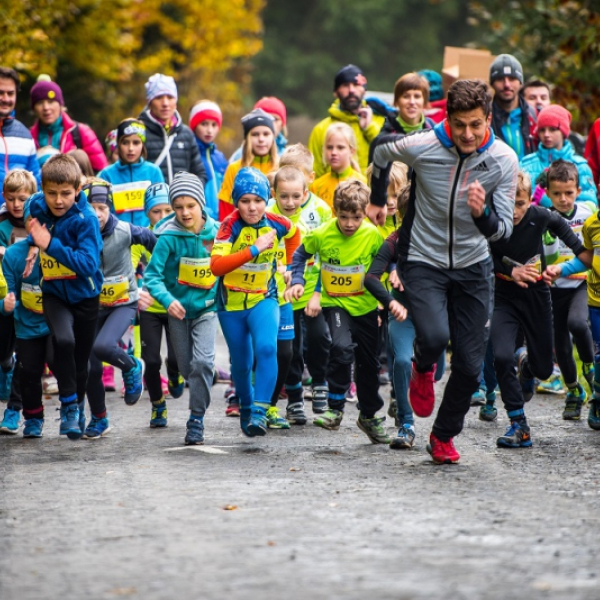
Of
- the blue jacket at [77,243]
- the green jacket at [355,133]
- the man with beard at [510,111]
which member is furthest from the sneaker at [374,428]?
the green jacket at [355,133]

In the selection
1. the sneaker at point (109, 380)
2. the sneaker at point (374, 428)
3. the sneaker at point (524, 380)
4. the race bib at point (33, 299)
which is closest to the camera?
the sneaker at point (374, 428)

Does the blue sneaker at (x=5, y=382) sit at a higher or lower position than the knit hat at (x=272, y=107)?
lower

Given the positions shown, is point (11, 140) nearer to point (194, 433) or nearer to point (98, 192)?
point (98, 192)

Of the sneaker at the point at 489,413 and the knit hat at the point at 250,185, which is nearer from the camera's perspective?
the knit hat at the point at 250,185

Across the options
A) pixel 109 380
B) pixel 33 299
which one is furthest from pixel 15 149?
pixel 33 299

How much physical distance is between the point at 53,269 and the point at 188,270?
3.14 feet

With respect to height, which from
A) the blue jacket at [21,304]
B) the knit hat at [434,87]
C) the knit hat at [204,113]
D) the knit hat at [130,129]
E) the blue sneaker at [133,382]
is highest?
the knit hat at [434,87]

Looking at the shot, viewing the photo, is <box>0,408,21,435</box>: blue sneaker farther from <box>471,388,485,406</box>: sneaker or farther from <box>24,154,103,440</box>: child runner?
<box>471,388,485,406</box>: sneaker

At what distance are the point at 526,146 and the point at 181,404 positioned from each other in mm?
4124

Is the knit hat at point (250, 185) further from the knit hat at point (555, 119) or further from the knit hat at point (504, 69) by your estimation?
the knit hat at point (504, 69)

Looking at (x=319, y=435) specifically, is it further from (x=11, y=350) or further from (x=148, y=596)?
(x=148, y=596)

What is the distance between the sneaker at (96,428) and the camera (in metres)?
9.81

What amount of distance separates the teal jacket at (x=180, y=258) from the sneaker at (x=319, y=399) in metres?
1.81

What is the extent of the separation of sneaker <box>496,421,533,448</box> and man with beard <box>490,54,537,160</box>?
4.44m
